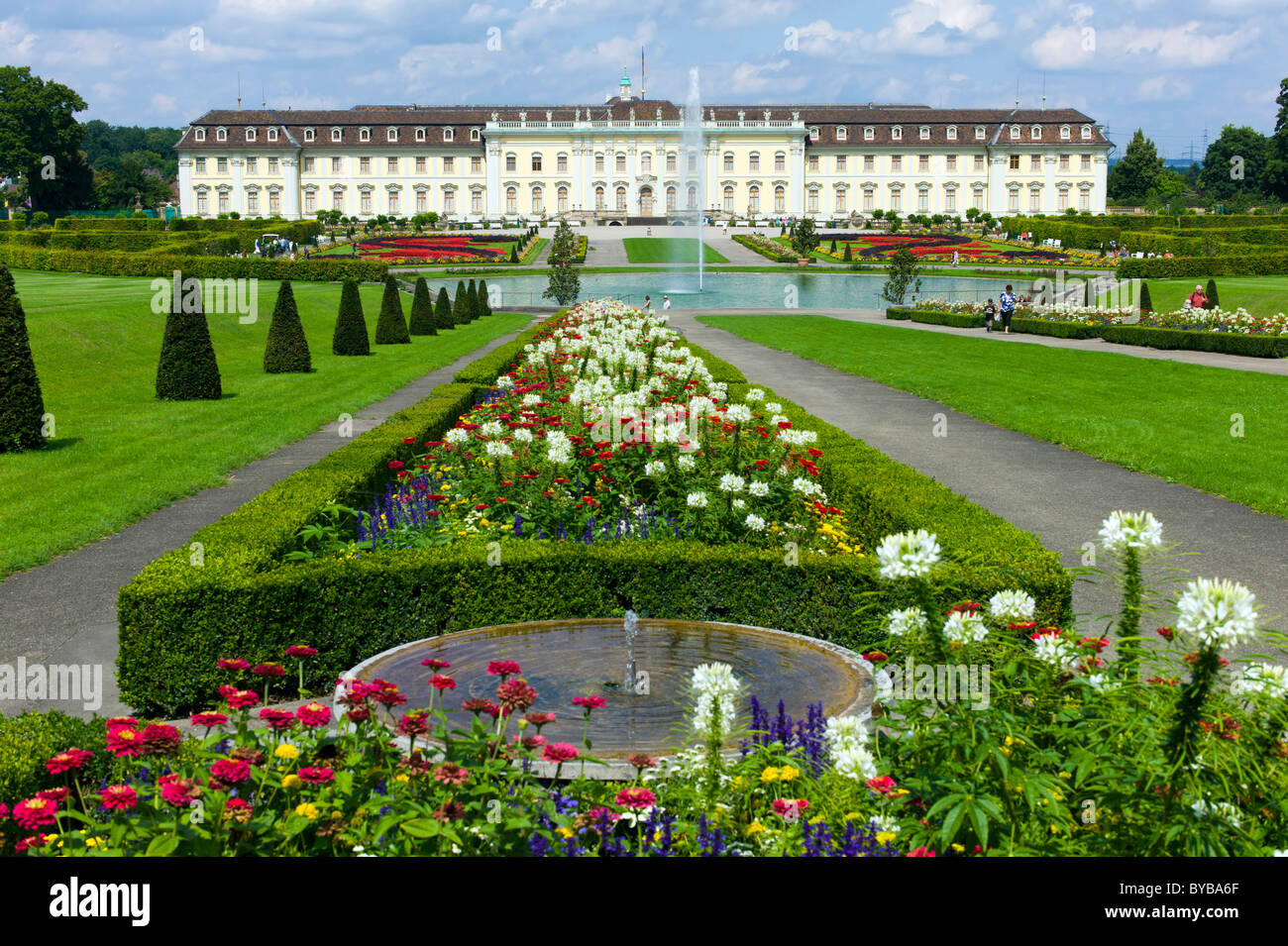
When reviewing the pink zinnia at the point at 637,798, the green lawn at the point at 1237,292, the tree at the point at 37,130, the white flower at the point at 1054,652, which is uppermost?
the tree at the point at 37,130

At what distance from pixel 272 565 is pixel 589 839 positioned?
358 centimetres

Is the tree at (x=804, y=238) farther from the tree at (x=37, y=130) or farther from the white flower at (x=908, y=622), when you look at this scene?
the white flower at (x=908, y=622)

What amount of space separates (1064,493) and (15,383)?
10408 mm

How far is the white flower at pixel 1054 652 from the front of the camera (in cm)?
318

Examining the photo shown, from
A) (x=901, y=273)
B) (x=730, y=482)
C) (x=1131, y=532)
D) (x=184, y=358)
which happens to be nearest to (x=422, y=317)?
(x=184, y=358)

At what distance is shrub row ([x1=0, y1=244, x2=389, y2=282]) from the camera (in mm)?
35562

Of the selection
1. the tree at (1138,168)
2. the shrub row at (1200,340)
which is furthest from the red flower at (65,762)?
the tree at (1138,168)

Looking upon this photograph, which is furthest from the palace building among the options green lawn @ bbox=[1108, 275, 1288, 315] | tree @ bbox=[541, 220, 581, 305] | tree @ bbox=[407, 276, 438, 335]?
tree @ bbox=[407, 276, 438, 335]

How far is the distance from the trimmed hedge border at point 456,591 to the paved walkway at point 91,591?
49cm

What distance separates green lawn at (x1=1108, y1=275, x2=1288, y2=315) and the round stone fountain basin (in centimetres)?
2567

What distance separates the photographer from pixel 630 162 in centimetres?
9106

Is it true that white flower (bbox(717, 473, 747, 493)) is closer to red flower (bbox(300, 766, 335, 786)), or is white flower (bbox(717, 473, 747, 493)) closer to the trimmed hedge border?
the trimmed hedge border

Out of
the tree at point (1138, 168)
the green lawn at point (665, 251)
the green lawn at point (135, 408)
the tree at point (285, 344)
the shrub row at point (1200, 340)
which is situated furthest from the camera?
the tree at point (1138, 168)

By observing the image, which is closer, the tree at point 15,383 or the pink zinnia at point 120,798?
the pink zinnia at point 120,798
